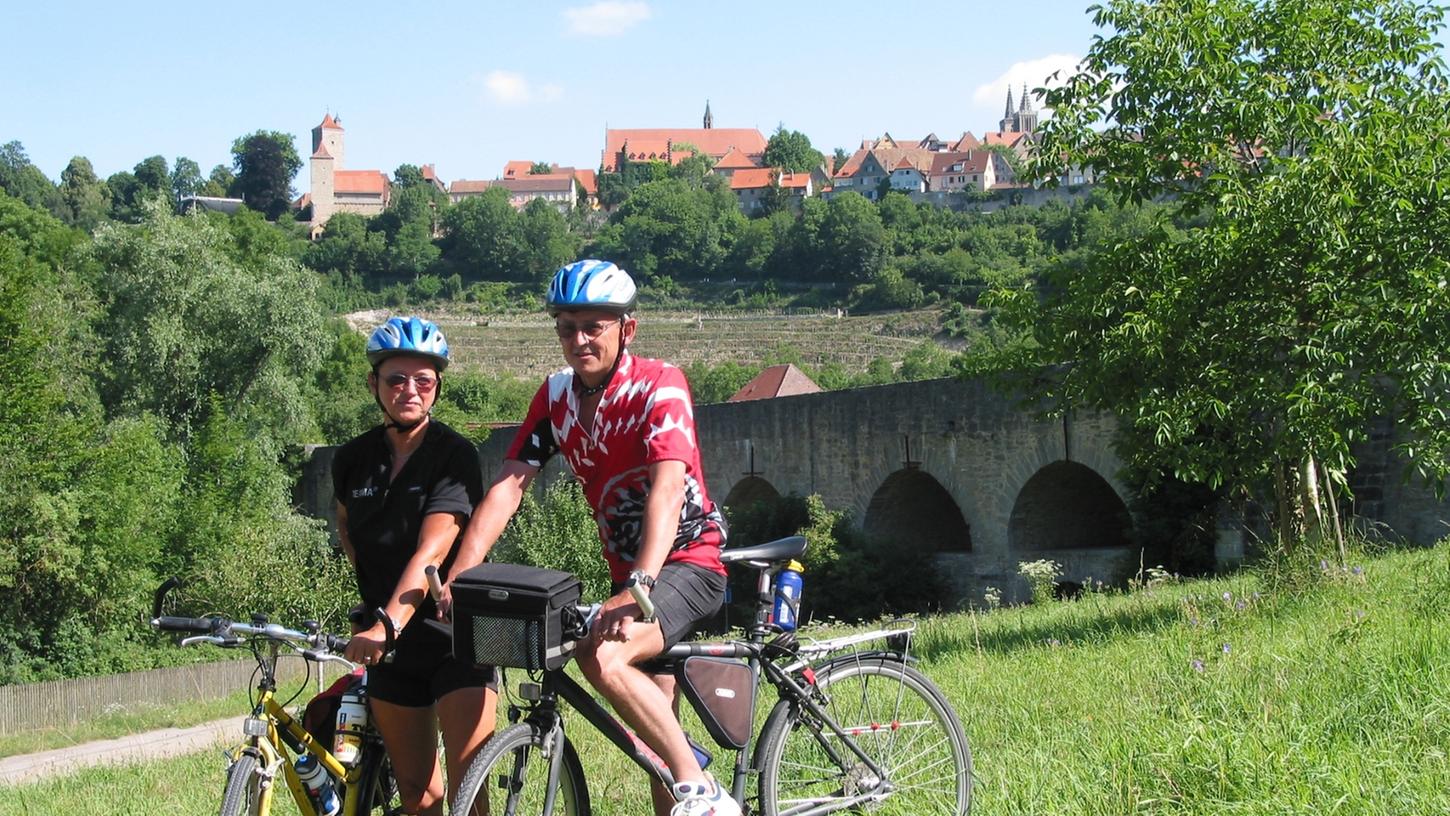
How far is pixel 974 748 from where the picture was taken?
15.3 feet

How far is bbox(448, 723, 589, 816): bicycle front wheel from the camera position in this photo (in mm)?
2863

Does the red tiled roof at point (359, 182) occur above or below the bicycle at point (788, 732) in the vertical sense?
above

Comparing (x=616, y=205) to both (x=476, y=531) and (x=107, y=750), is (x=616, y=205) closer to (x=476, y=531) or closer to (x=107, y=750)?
(x=107, y=750)

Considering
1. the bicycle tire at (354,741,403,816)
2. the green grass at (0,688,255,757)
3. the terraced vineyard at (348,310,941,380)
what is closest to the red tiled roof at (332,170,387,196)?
the terraced vineyard at (348,310,941,380)

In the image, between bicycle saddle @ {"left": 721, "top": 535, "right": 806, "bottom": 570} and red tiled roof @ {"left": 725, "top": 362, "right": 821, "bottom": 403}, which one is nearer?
bicycle saddle @ {"left": 721, "top": 535, "right": 806, "bottom": 570}

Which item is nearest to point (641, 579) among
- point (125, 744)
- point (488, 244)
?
point (125, 744)

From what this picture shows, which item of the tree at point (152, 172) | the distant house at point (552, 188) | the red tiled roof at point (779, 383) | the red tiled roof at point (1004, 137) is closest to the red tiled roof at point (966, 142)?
the red tiled roof at point (1004, 137)

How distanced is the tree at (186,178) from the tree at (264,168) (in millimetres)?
5121

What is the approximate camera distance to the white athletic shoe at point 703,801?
2992mm

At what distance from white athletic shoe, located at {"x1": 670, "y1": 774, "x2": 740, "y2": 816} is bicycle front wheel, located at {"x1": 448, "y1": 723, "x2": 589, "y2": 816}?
229 mm

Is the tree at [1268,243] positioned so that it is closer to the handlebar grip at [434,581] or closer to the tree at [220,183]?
the handlebar grip at [434,581]

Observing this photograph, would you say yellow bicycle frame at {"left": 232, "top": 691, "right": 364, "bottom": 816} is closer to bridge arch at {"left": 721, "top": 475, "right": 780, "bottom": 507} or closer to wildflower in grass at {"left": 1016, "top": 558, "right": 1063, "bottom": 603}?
wildflower in grass at {"left": 1016, "top": 558, "right": 1063, "bottom": 603}

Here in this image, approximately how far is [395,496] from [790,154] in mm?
165384

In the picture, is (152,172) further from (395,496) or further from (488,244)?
(395,496)
